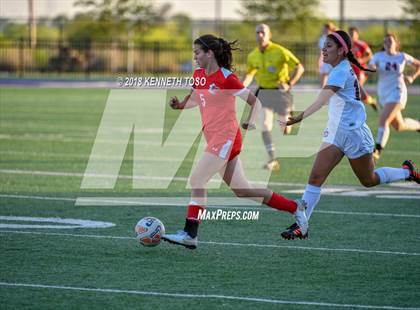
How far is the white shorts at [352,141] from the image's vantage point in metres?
8.95

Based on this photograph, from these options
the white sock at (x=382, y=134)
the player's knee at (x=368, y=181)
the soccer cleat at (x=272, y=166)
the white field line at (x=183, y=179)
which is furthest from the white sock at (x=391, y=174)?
the white sock at (x=382, y=134)

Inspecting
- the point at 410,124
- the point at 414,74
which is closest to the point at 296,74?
the point at 414,74

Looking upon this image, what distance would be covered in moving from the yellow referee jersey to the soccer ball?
7.23 metres

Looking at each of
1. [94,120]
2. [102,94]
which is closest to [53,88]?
[102,94]

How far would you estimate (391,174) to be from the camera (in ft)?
A: 31.8

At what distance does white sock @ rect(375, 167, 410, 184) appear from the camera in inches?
376

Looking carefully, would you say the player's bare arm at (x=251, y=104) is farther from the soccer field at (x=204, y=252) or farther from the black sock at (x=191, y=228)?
the soccer field at (x=204, y=252)

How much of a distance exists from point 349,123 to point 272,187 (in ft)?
14.7

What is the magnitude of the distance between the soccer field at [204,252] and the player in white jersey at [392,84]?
206cm

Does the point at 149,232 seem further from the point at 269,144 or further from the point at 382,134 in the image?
the point at 382,134

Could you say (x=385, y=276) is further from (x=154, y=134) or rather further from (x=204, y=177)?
(x=154, y=134)

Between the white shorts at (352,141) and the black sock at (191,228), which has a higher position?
the white shorts at (352,141)

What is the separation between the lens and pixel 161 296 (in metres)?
7.06

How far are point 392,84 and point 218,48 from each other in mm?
8444
